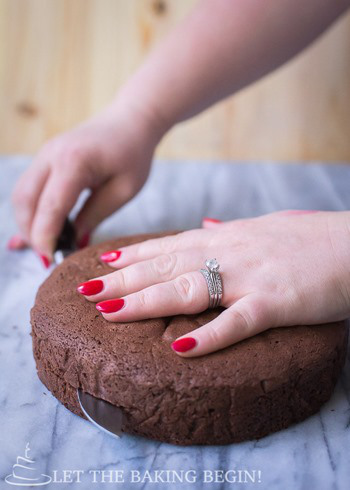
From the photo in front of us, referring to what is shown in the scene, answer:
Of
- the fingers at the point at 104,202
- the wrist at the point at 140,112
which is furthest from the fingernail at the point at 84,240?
the wrist at the point at 140,112

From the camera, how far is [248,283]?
41.9 inches

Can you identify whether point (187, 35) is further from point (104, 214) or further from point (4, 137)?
point (4, 137)

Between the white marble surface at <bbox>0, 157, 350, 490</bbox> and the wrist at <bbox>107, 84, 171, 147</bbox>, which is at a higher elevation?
the wrist at <bbox>107, 84, 171, 147</bbox>

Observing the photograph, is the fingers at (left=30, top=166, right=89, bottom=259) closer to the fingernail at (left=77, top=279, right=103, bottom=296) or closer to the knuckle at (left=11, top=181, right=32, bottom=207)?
the knuckle at (left=11, top=181, right=32, bottom=207)

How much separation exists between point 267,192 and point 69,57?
3.59 ft

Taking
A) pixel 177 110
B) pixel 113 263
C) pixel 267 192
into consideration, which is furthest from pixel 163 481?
pixel 267 192

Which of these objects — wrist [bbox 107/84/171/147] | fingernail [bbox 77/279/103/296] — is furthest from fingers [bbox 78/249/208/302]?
wrist [bbox 107/84/171/147]

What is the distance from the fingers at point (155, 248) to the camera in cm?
121

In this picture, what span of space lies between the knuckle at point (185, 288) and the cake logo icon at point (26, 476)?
1.15 ft

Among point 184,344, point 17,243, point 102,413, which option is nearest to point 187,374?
point 184,344

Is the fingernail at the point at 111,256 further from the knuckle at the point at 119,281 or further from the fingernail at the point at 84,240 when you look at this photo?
the fingernail at the point at 84,240

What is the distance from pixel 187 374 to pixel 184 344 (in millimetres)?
46

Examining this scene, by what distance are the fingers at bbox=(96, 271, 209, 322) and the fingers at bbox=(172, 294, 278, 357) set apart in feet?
0.21

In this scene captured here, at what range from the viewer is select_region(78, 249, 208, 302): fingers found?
3.56 feet
